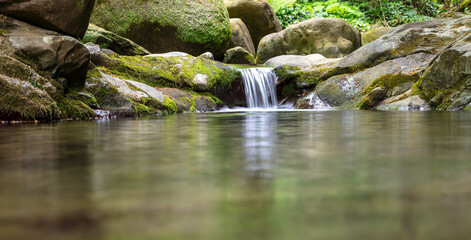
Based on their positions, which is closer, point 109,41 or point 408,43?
point 408,43

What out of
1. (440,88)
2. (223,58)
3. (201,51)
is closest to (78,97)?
(440,88)

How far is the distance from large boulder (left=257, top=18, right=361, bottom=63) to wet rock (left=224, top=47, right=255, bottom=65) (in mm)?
1459

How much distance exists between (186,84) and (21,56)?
5211 mm

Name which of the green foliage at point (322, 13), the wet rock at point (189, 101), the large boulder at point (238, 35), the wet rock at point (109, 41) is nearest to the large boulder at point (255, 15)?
the large boulder at point (238, 35)

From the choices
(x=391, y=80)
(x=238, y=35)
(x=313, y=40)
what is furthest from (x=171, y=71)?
(x=313, y=40)

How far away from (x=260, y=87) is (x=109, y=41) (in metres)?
4.40

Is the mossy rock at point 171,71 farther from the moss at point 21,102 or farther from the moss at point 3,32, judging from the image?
the moss at point 21,102

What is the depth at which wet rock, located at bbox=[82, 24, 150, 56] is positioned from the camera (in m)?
10.8

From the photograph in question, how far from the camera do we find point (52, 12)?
606 cm

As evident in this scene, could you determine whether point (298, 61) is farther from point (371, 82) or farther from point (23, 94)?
point (23, 94)

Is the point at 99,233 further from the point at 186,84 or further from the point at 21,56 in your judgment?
the point at 186,84

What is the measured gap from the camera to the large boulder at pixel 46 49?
5559 mm

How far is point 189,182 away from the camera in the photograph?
4.10 ft

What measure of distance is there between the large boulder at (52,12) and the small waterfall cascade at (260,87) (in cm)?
595
